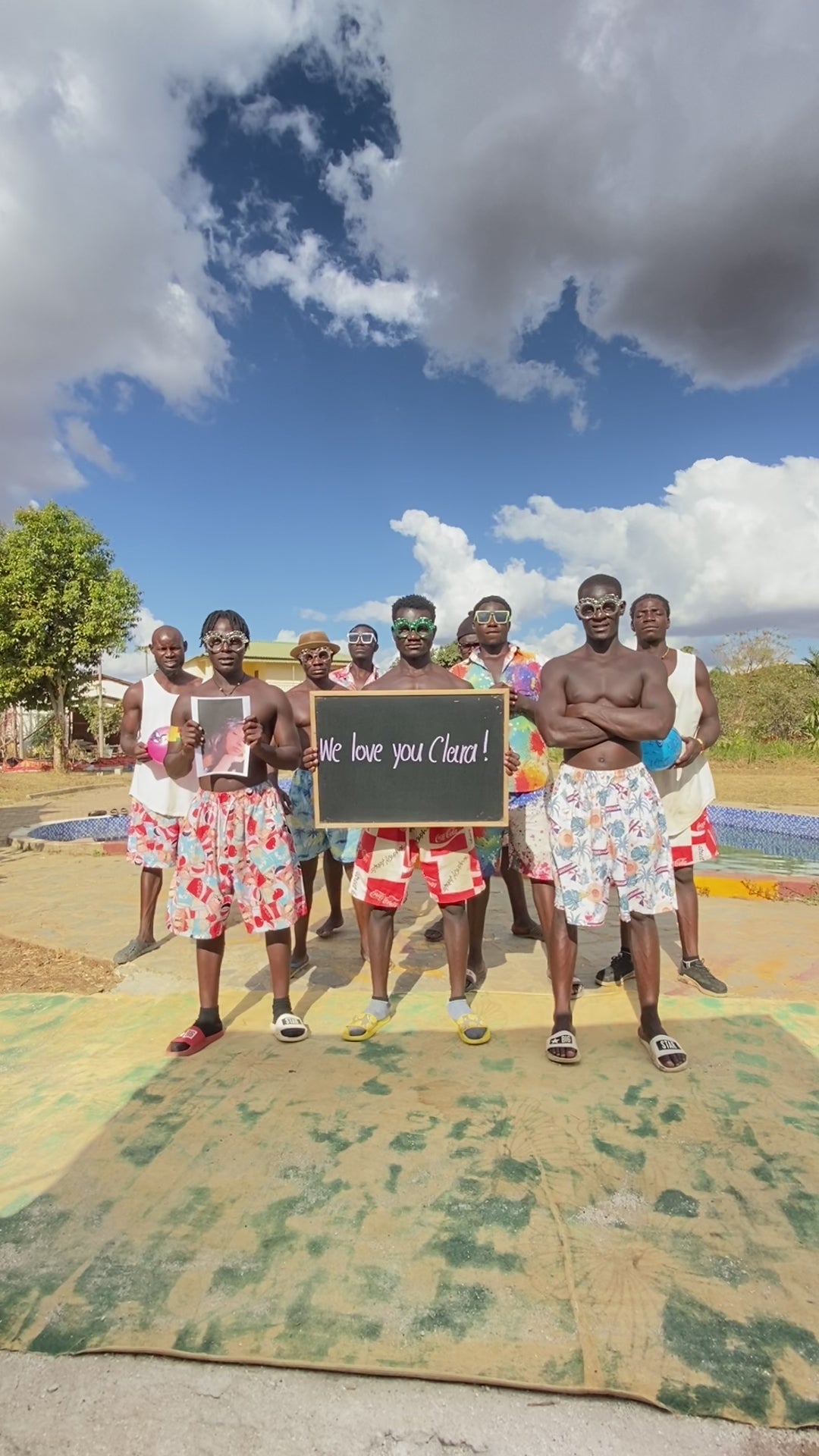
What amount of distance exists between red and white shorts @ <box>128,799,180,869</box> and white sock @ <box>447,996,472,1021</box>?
2057 mm

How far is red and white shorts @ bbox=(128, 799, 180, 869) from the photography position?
4641 mm

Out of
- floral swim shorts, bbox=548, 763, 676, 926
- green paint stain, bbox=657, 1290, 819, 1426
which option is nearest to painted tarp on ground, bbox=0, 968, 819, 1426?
green paint stain, bbox=657, 1290, 819, 1426

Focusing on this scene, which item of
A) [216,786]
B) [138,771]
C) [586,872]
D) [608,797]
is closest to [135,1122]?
[216,786]

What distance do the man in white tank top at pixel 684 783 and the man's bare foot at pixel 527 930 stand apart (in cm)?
90

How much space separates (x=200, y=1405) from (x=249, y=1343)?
149mm

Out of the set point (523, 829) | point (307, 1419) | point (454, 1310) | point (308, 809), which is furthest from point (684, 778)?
point (307, 1419)

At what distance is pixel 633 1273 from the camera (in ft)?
6.14

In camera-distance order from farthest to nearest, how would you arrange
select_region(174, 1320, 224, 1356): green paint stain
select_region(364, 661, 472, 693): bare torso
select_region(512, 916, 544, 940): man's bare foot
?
1. select_region(512, 916, 544, 940): man's bare foot
2. select_region(364, 661, 472, 693): bare torso
3. select_region(174, 1320, 224, 1356): green paint stain

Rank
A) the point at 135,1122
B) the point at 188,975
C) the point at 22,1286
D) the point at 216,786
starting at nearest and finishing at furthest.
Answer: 1. the point at 22,1286
2. the point at 135,1122
3. the point at 216,786
4. the point at 188,975

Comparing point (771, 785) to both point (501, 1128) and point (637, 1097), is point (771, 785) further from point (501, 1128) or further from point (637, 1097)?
point (501, 1128)

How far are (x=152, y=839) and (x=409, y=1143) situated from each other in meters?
2.78

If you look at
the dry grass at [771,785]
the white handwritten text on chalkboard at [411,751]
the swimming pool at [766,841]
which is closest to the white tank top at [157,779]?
the white handwritten text on chalkboard at [411,751]

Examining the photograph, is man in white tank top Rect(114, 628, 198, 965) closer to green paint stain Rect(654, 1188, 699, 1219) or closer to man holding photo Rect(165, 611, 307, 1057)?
man holding photo Rect(165, 611, 307, 1057)

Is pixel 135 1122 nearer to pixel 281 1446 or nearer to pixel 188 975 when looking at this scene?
pixel 281 1446
